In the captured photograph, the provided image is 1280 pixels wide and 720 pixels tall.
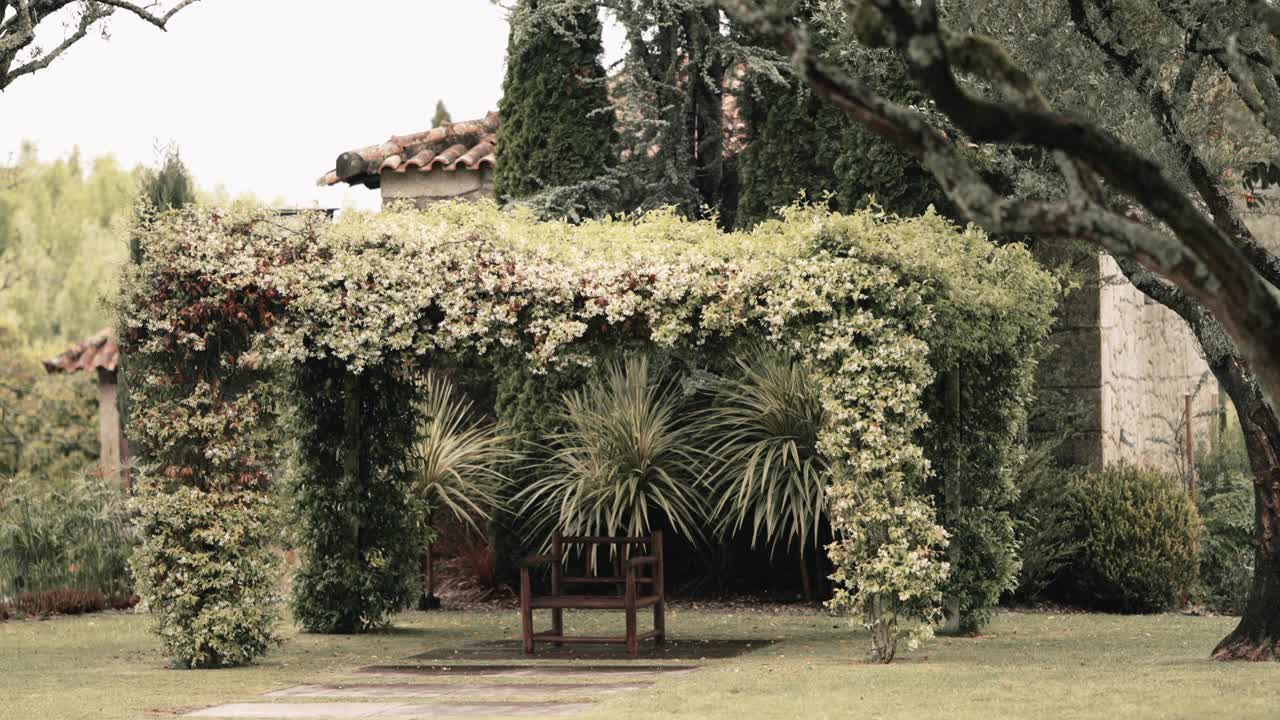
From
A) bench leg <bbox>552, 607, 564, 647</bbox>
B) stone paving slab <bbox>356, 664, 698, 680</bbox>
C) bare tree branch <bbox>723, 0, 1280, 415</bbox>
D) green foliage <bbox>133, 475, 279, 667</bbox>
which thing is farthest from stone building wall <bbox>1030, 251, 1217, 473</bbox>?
bare tree branch <bbox>723, 0, 1280, 415</bbox>

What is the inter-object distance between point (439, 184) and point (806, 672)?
10625mm

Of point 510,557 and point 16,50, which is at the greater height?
point 16,50

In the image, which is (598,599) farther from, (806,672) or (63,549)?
(63,549)

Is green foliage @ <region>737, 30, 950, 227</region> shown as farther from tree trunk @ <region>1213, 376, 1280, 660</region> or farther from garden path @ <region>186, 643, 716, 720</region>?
garden path @ <region>186, 643, 716, 720</region>

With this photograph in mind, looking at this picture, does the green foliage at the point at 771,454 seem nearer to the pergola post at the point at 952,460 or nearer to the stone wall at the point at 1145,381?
the pergola post at the point at 952,460

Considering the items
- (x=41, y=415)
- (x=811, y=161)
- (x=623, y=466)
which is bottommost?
(x=623, y=466)

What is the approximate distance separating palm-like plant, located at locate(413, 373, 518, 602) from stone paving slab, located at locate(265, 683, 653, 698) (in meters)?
5.54

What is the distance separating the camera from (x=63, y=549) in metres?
16.3

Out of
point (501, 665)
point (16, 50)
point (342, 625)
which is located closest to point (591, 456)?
point (342, 625)

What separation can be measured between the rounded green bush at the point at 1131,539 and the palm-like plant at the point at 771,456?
8.21ft

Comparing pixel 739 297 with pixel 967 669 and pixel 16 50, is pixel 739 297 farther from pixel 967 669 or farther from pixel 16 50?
pixel 16 50

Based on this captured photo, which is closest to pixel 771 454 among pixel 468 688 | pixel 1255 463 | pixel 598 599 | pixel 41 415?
pixel 598 599

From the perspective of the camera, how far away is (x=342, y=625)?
13.5 m

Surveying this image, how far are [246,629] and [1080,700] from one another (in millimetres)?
5780
